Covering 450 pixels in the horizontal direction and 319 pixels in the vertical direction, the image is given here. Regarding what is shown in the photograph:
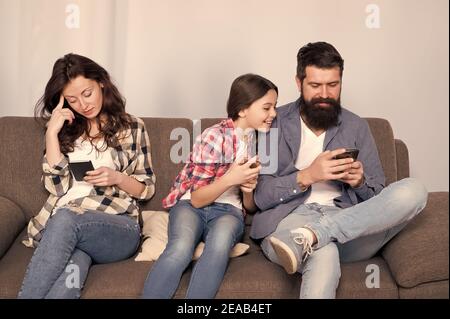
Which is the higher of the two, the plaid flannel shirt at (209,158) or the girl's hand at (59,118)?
the girl's hand at (59,118)

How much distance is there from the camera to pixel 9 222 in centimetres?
259

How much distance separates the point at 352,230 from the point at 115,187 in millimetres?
885

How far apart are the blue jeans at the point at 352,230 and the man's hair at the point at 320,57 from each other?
0.52 metres

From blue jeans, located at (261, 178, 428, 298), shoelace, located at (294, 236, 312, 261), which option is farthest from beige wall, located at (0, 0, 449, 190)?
shoelace, located at (294, 236, 312, 261)

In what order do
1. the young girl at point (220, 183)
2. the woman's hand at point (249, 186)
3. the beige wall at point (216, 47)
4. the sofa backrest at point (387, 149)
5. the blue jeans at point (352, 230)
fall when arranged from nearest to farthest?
the blue jeans at point (352, 230) < the young girl at point (220, 183) < the woman's hand at point (249, 186) < the sofa backrest at point (387, 149) < the beige wall at point (216, 47)

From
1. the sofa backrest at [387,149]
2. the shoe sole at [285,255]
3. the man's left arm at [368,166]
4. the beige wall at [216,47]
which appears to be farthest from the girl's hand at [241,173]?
the beige wall at [216,47]

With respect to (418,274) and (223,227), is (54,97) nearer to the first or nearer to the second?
(223,227)

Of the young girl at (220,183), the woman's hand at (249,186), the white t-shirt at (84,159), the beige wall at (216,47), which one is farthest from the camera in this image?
the beige wall at (216,47)

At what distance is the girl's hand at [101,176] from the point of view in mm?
2518

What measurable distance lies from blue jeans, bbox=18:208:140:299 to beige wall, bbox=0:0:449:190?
109cm

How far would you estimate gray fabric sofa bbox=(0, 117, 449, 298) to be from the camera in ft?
7.39

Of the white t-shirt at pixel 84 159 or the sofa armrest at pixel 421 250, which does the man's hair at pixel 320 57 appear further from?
the white t-shirt at pixel 84 159

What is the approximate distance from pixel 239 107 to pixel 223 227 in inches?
18.4

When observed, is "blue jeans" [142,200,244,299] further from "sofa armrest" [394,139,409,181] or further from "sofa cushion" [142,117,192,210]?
"sofa armrest" [394,139,409,181]
